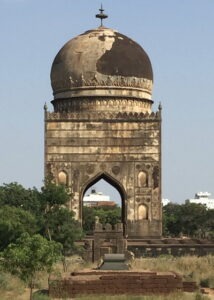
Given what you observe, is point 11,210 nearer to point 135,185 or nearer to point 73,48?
point 135,185

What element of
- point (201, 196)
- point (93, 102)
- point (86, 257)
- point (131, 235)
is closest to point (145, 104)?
point (93, 102)

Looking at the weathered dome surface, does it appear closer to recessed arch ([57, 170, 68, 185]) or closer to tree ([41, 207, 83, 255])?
recessed arch ([57, 170, 68, 185])

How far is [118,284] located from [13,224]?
9.02m

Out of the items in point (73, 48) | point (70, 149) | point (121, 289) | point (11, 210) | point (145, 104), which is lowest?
point (121, 289)

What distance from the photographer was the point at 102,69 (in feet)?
119

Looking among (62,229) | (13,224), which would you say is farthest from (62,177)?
(13,224)

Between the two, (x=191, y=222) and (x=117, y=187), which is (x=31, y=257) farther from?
(x=191, y=222)

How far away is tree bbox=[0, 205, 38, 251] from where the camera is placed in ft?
83.5

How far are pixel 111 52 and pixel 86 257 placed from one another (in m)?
10.9

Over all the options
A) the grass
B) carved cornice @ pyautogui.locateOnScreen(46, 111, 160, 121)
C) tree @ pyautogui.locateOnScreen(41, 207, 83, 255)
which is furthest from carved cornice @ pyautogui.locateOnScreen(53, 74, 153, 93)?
the grass

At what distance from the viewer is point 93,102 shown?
36.2m

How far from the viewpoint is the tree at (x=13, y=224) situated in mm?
25438

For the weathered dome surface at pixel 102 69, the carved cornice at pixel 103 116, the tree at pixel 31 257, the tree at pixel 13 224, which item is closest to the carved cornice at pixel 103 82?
the weathered dome surface at pixel 102 69

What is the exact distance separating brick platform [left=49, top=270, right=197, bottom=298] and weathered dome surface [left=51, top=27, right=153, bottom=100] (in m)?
19.5
